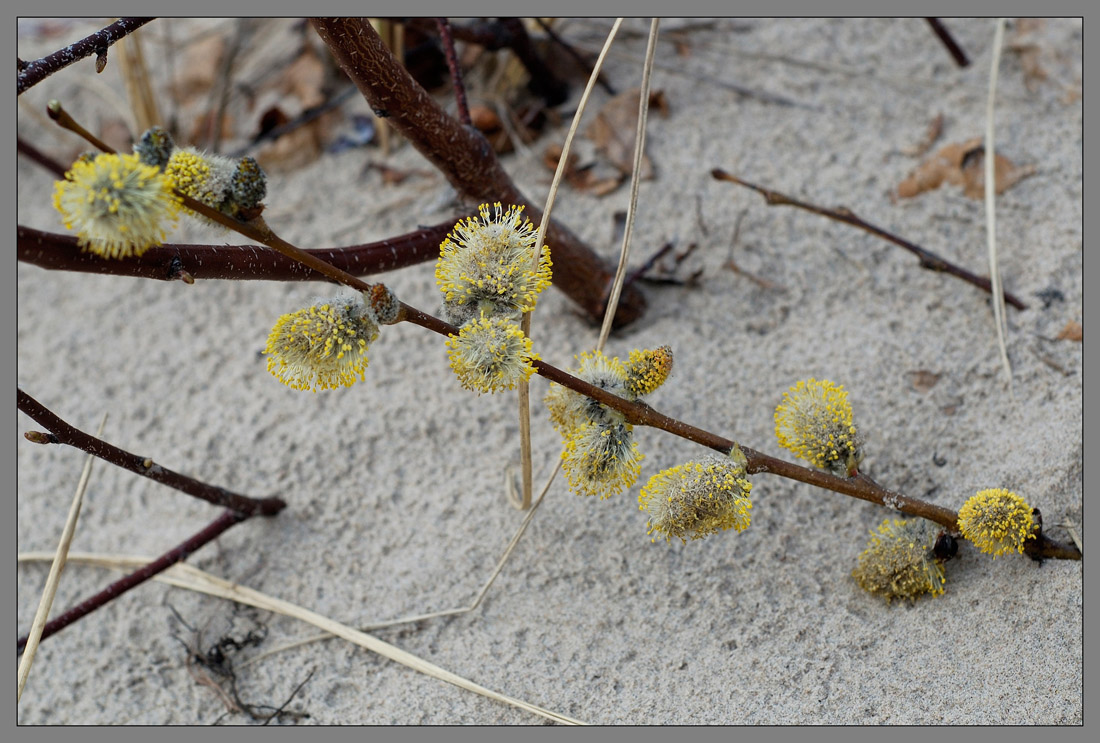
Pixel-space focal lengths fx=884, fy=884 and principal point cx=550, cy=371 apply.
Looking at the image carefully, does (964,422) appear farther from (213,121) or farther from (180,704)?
(213,121)

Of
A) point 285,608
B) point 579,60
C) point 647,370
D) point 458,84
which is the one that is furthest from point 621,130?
point 285,608

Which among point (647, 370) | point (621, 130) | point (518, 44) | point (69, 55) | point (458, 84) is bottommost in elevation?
point (647, 370)

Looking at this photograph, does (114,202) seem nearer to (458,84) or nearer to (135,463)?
(135,463)

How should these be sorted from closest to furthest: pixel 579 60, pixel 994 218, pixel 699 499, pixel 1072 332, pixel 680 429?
1. pixel 699 499
2. pixel 680 429
3. pixel 1072 332
4. pixel 994 218
5. pixel 579 60

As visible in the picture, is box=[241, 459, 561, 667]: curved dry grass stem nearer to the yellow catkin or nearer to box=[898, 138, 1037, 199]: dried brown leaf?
the yellow catkin

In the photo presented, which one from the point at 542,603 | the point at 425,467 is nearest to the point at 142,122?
the point at 425,467
